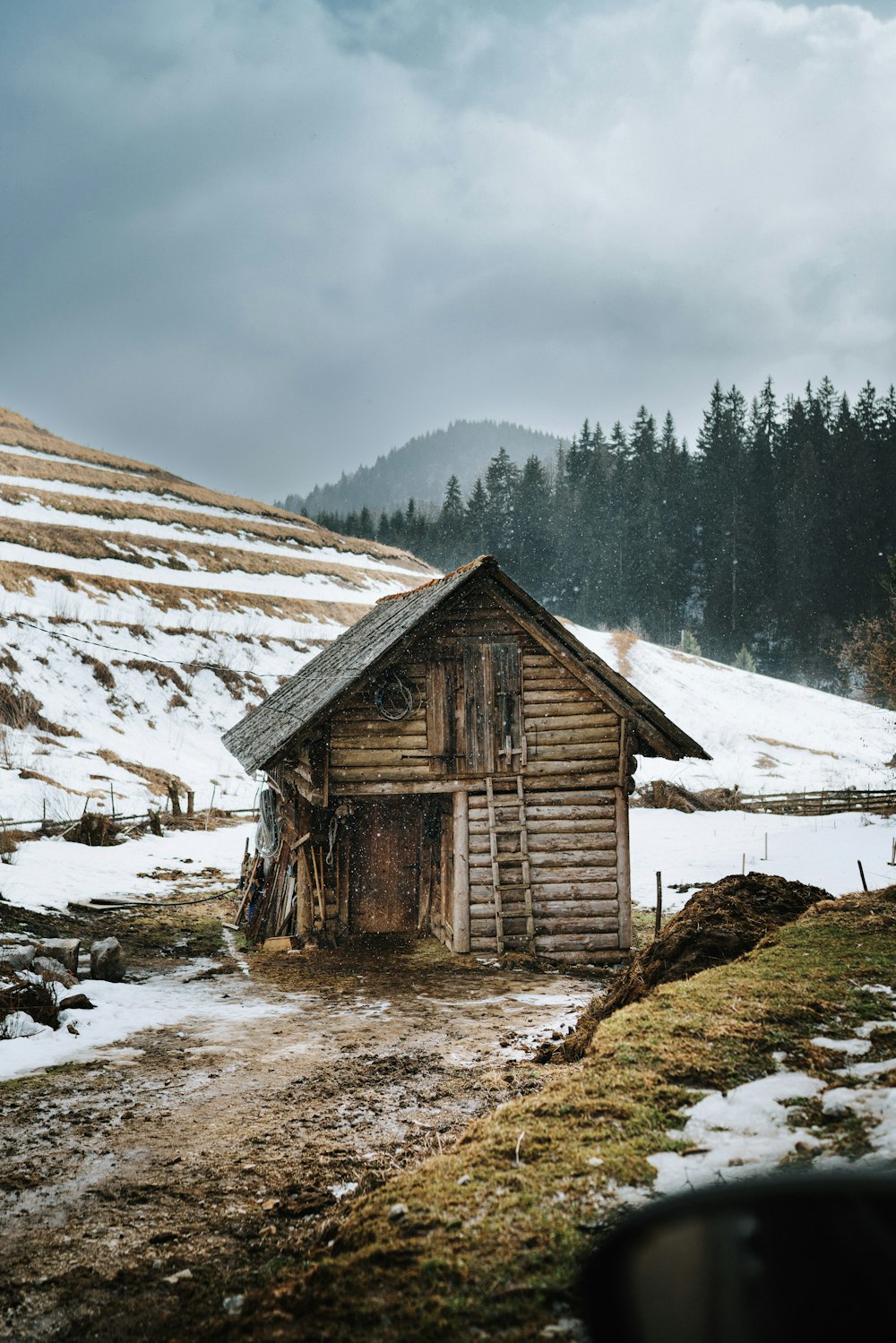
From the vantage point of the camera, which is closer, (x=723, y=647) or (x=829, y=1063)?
(x=829, y=1063)

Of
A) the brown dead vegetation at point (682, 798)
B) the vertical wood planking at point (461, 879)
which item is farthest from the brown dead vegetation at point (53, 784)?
the brown dead vegetation at point (682, 798)

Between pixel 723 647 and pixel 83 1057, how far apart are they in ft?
306

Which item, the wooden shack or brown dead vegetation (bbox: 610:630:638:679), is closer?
the wooden shack

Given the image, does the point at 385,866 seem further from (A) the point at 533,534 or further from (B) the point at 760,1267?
(A) the point at 533,534

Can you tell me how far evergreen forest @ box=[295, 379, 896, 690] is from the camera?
9300 cm

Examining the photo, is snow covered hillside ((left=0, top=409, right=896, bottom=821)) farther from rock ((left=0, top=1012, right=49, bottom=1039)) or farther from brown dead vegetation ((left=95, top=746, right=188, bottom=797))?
rock ((left=0, top=1012, right=49, bottom=1039))

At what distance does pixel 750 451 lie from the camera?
106m

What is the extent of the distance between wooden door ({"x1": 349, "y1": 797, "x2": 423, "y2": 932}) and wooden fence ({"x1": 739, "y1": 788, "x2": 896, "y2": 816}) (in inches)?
790

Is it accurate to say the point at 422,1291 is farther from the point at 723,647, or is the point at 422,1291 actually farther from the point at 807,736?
the point at 723,647

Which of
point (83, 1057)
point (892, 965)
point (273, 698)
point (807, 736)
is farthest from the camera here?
point (807, 736)

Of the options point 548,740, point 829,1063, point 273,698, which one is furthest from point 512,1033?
point 273,698

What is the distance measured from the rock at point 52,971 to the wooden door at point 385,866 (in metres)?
5.92

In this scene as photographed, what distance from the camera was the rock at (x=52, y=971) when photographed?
10891 mm

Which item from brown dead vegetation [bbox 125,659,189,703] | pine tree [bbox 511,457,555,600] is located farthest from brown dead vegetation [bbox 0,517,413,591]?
pine tree [bbox 511,457,555,600]
